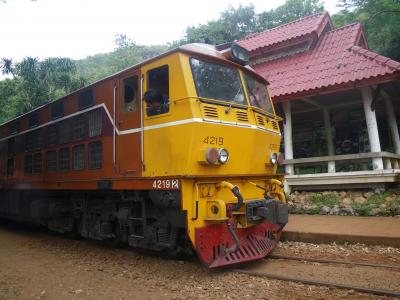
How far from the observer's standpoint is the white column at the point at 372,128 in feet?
29.1

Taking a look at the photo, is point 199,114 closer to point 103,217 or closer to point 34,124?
point 103,217

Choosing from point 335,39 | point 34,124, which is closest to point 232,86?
point 34,124

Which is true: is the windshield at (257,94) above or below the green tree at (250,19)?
below

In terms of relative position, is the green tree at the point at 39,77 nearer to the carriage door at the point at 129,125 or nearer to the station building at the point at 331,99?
the station building at the point at 331,99

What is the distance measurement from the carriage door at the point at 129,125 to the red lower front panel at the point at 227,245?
1479 mm

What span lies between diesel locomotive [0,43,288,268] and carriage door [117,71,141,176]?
0.05 ft

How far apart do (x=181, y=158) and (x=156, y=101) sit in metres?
0.98

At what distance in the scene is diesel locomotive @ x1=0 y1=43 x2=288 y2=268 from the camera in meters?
4.91

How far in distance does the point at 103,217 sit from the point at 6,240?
12.2ft

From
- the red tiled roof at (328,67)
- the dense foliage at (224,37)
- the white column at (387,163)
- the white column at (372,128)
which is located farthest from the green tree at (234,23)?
the white column at (387,163)

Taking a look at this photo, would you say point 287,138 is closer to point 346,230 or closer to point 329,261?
point 346,230

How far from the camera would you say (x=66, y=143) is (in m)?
7.60

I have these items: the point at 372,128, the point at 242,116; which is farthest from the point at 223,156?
the point at 372,128

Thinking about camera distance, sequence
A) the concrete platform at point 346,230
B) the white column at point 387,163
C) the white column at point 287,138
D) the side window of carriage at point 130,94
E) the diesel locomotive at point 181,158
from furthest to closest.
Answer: the white column at point 287,138
the white column at point 387,163
the concrete platform at point 346,230
the side window of carriage at point 130,94
the diesel locomotive at point 181,158
